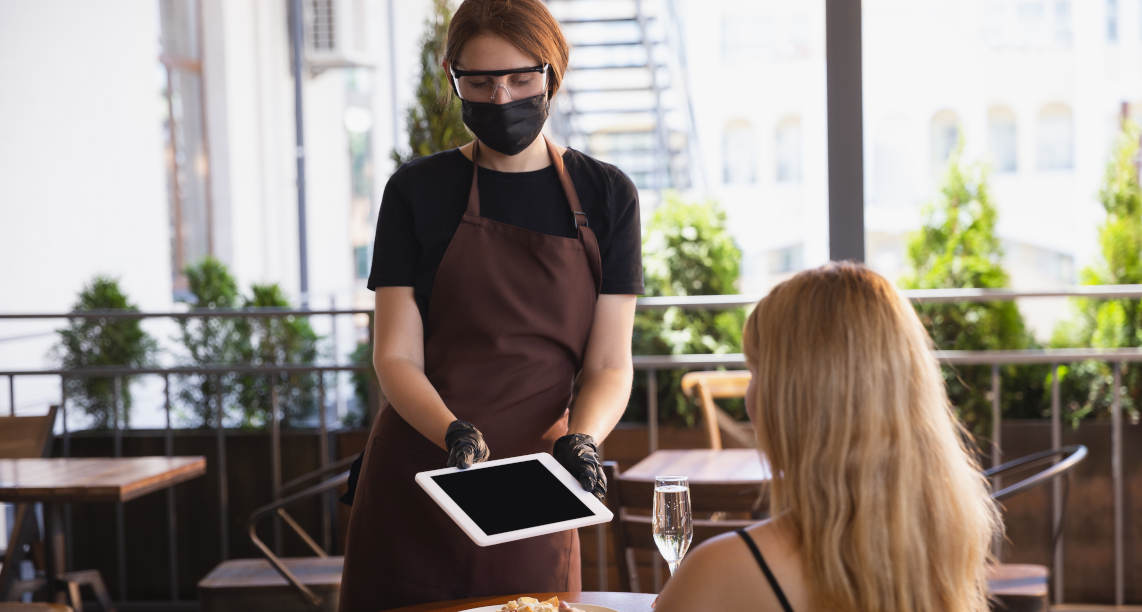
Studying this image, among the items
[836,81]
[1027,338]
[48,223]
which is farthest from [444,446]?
[48,223]

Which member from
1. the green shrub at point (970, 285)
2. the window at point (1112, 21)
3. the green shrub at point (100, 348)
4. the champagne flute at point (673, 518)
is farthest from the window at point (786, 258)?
the champagne flute at point (673, 518)

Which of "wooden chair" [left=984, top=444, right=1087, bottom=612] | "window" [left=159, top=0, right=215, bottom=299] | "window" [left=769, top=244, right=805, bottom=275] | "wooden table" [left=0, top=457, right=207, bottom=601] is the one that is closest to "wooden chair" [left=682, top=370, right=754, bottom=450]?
"wooden chair" [left=984, top=444, right=1087, bottom=612]

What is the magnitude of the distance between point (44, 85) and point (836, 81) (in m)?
4.57

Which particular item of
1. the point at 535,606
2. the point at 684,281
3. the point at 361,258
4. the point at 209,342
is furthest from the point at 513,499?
the point at 361,258

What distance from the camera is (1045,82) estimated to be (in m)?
16.1

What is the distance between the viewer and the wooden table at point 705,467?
280 cm

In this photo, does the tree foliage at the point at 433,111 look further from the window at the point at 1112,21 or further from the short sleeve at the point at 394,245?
the window at the point at 1112,21

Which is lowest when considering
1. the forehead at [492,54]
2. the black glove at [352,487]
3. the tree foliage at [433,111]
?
the black glove at [352,487]

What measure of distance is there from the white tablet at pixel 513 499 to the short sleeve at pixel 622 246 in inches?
17.4

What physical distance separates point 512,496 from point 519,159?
0.65 m

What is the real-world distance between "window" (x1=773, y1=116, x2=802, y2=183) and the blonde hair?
16.9m

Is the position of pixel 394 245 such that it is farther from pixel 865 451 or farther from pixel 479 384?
pixel 865 451

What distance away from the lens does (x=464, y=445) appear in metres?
1.45

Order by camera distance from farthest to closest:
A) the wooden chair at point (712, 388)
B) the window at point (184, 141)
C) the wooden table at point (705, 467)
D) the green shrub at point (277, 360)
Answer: the window at point (184, 141) → the green shrub at point (277, 360) → the wooden chair at point (712, 388) → the wooden table at point (705, 467)
